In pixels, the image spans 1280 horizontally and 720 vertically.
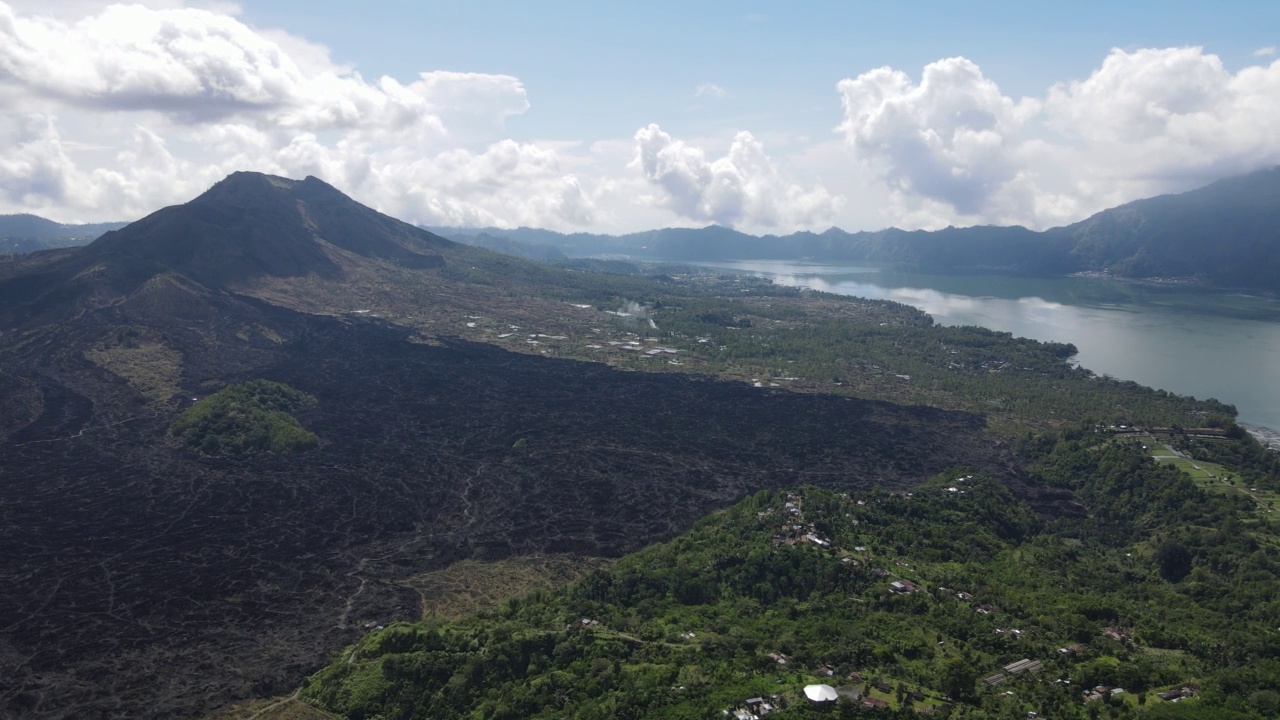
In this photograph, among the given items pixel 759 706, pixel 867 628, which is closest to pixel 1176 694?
pixel 867 628

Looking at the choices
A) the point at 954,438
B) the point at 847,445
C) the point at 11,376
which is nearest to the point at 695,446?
the point at 847,445

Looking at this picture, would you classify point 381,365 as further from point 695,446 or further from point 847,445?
point 847,445

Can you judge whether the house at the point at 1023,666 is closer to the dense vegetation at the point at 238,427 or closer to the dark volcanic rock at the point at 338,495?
the dark volcanic rock at the point at 338,495

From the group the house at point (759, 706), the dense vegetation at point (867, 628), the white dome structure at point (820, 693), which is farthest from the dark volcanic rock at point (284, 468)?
the white dome structure at point (820, 693)

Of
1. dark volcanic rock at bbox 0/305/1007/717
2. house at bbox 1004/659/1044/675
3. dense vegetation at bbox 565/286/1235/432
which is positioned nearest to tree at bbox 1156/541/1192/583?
dark volcanic rock at bbox 0/305/1007/717

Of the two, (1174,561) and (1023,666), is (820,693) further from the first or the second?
(1174,561)

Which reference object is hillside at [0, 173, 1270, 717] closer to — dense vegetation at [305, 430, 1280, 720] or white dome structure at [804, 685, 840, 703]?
dense vegetation at [305, 430, 1280, 720]
